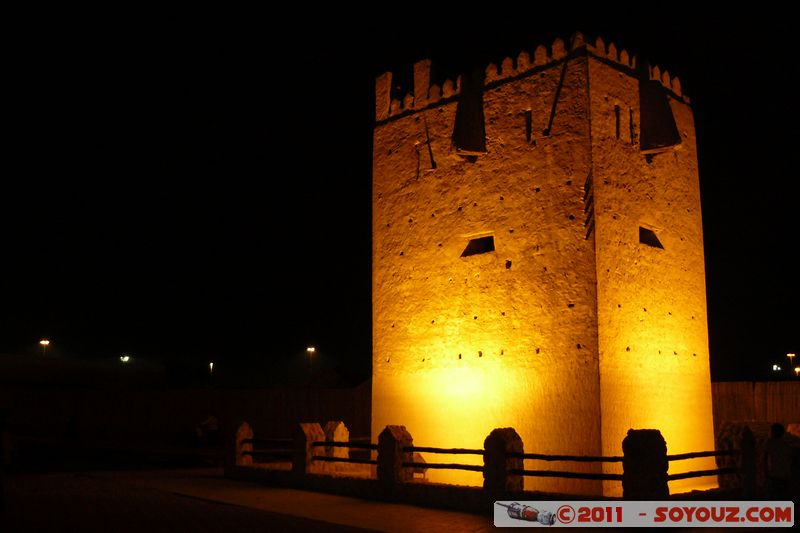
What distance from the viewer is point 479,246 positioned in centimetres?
1474

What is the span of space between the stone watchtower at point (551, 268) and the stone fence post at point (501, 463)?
161cm

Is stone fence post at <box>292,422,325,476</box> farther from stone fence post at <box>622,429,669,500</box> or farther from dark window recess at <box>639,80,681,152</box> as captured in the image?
dark window recess at <box>639,80,681,152</box>

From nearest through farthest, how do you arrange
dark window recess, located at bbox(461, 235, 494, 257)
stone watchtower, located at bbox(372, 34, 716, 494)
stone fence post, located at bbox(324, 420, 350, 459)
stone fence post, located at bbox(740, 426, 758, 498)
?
stone fence post, located at bbox(740, 426, 758, 498), stone watchtower, located at bbox(372, 34, 716, 494), dark window recess, located at bbox(461, 235, 494, 257), stone fence post, located at bbox(324, 420, 350, 459)

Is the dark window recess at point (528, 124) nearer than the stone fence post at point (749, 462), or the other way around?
the stone fence post at point (749, 462)

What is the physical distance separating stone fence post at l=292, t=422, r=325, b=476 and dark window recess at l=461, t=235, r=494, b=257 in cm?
439

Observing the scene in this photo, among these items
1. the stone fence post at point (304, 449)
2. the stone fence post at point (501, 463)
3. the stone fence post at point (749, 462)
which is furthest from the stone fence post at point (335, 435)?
the stone fence post at point (749, 462)

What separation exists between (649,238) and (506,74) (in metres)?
4.05

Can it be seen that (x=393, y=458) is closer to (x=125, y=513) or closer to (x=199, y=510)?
(x=199, y=510)

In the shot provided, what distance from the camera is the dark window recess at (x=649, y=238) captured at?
1430 centimetres

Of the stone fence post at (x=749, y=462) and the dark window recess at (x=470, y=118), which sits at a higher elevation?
the dark window recess at (x=470, y=118)

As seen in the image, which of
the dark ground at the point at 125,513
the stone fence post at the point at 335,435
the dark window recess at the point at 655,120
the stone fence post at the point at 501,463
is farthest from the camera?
the stone fence post at the point at 335,435

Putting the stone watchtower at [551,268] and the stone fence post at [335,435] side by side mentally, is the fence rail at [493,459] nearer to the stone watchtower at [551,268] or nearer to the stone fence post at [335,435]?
the stone fence post at [335,435]

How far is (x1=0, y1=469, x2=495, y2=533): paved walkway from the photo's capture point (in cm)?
1035

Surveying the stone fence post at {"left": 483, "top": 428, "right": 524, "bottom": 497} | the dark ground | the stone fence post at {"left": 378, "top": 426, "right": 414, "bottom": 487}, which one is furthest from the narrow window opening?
the dark ground
